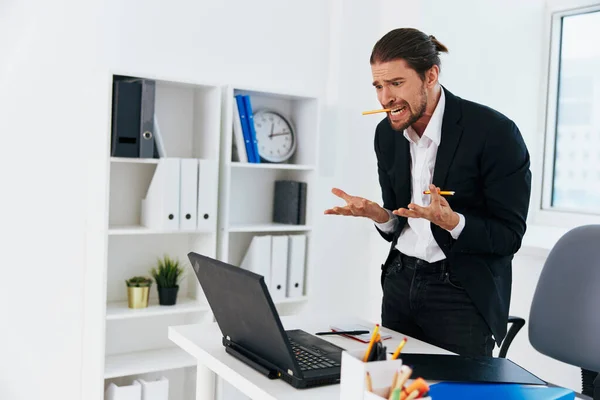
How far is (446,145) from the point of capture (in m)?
1.90

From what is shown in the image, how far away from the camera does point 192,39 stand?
318 centimetres

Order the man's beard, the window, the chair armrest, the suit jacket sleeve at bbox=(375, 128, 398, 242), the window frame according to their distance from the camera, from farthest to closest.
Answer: the window frame < the window < the chair armrest < the suit jacket sleeve at bbox=(375, 128, 398, 242) < the man's beard

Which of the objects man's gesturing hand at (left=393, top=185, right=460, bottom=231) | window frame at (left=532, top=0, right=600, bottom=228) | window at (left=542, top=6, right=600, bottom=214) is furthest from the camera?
window frame at (left=532, top=0, right=600, bottom=228)

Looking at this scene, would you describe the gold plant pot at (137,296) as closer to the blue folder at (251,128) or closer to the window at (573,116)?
the blue folder at (251,128)

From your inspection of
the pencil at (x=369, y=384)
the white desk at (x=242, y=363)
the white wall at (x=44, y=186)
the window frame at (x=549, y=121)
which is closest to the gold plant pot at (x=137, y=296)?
the white wall at (x=44, y=186)

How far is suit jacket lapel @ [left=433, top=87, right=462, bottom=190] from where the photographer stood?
1885mm

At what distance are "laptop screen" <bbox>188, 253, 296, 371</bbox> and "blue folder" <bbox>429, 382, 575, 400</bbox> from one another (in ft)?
1.03

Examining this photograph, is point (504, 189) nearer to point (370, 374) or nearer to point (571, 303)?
point (571, 303)

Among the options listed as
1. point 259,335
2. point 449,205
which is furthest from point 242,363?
point 449,205

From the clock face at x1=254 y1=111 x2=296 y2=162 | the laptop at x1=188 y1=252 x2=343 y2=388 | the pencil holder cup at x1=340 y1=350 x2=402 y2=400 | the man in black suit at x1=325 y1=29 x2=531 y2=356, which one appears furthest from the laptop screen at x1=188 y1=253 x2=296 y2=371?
the clock face at x1=254 y1=111 x2=296 y2=162

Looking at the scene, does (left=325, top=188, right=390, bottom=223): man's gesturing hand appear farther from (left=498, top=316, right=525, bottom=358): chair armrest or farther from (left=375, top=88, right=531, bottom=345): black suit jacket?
(left=498, top=316, right=525, bottom=358): chair armrest

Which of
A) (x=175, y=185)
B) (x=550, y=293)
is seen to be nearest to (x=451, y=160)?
(x=550, y=293)

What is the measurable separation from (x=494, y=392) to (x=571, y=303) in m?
1.01

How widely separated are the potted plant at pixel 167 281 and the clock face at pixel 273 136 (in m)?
0.72
